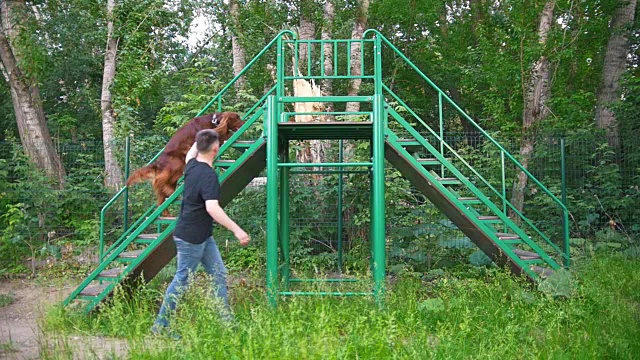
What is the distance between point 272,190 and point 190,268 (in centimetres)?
157

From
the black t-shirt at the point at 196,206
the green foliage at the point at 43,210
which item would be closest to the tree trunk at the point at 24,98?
the green foliage at the point at 43,210

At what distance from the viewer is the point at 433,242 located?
9.30 m

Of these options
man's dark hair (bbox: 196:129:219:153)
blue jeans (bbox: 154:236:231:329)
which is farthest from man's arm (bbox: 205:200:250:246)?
man's dark hair (bbox: 196:129:219:153)

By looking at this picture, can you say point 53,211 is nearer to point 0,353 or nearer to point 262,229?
point 262,229

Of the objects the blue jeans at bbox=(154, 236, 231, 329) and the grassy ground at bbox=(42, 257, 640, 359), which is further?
the blue jeans at bbox=(154, 236, 231, 329)

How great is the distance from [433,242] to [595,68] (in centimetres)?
1378

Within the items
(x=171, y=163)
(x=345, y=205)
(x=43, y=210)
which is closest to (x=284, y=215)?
(x=171, y=163)

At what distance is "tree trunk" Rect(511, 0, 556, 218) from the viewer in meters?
10.4

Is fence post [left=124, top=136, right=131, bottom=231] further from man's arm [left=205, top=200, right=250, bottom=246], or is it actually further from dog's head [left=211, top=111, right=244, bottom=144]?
man's arm [left=205, top=200, right=250, bottom=246]

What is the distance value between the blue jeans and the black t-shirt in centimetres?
7

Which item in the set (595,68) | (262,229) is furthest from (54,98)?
(595,68)

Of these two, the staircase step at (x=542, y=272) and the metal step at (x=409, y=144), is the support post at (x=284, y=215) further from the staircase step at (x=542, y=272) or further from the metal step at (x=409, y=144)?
the staircase step at (x=542, y=272)

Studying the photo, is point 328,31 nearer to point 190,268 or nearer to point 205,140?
point 205,140

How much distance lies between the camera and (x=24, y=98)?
11.5 m
